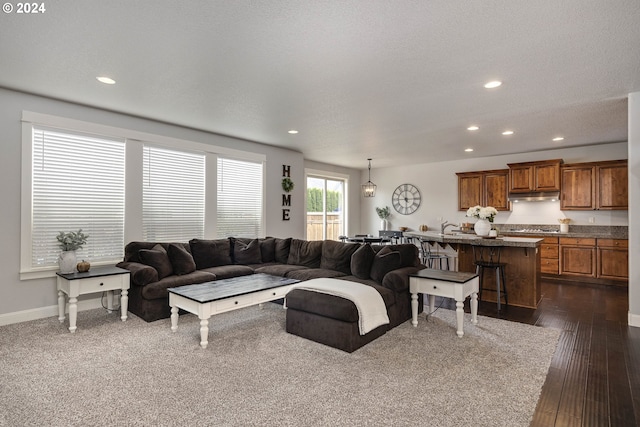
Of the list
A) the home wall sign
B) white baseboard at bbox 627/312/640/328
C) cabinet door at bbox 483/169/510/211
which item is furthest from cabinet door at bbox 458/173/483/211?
white baseboard at bbox 627/312/640/328

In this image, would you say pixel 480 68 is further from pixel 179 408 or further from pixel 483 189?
pixel 483 189

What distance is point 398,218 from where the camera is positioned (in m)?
9.59

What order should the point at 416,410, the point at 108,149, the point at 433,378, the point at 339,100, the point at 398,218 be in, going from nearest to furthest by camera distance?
the point at 416,410, the point at 433,378, the point at 339,100, the point at 108,149, the point at 398,218

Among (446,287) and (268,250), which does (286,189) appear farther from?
(446,287)

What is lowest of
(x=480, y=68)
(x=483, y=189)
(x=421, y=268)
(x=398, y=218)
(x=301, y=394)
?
(x=301, y=394)

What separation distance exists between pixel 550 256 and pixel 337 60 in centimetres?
615

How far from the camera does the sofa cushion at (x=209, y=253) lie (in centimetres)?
500

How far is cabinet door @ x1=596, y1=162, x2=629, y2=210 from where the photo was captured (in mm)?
6238

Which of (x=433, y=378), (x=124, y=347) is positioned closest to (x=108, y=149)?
(x=124, y=347)

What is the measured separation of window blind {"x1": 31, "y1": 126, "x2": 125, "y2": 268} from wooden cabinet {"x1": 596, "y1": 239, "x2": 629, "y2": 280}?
8067mm

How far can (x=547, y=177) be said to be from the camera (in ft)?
22.7

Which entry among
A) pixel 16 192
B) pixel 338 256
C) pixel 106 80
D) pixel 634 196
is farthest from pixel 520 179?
pixel 16 192

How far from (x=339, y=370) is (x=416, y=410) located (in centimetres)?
73

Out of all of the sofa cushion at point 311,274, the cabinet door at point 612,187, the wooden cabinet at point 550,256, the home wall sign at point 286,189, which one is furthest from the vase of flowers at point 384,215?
the sofa cushion at point 311,274
